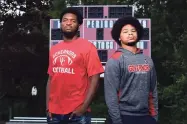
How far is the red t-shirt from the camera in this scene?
11.4 feet

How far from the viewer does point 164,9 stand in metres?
11.2

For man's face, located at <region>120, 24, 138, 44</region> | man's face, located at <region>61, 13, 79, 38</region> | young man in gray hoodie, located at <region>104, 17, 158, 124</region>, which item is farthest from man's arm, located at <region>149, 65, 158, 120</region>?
man's face, located at <region>61, 13, 79, 38</region>

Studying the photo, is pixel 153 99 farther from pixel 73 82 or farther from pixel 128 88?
pixel 73 82

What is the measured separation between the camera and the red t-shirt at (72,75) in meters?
3.49

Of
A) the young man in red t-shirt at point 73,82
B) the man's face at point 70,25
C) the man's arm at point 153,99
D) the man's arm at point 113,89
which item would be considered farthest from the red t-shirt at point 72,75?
the man's arm at point 153,99

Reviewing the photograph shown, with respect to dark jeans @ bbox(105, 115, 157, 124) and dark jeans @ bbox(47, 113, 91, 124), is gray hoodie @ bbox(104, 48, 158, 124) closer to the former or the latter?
dark jeans @ bbox(105, 115, 157, 124)

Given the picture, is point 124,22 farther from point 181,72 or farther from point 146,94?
point 181,72

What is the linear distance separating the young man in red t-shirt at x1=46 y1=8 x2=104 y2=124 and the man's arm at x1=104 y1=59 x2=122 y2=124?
31 centimetres

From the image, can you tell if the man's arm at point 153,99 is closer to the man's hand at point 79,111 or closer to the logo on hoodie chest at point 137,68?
the logo on hoodie chest at point 137,68

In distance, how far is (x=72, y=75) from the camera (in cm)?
348

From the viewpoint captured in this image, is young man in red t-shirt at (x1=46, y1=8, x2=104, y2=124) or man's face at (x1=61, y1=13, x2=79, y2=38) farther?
man's face at (x1=61, y1=13, x2=79, y2=38)

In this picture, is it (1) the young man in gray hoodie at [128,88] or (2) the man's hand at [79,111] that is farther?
(2) the man's hand at [79,111]

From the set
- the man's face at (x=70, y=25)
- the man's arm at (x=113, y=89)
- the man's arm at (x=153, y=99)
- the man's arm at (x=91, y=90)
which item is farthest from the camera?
the man's face at (x=70, y=25)

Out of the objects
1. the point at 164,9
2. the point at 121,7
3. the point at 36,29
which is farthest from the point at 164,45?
the point at 36,29
